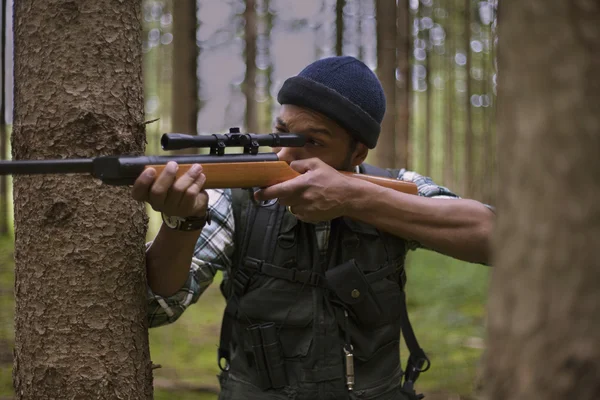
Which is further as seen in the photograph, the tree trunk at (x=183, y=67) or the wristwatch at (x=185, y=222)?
the tree trunk at (x=183, y=67)

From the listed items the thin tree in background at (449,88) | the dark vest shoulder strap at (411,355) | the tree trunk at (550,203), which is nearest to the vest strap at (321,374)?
the dark vest shoulder strap at (411,355)

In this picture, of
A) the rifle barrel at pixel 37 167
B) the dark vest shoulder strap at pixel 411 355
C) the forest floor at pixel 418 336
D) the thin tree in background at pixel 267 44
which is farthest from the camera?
the thin tree in background at pixel 267 44

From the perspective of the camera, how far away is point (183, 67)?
783 centimetres

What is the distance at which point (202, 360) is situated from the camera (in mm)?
6629

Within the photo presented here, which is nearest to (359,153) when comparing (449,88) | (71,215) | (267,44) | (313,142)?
(313,142)

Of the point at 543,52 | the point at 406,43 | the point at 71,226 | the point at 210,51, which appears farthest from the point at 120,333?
the point at 210,51

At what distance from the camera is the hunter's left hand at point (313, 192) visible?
2.54m

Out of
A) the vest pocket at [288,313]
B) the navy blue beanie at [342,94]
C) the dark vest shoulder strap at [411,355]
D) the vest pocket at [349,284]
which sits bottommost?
the dark vest shoulder strap at [411,355]

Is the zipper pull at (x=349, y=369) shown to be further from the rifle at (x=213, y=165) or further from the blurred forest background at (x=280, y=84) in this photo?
the blurred forest background at (x=280, y=84)

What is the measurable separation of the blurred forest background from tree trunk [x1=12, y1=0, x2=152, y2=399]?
1.64 metres

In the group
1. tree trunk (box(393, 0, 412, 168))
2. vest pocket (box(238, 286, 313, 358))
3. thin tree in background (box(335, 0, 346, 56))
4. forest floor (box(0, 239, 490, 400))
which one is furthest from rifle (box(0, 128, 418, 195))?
thin tree in background (box(335, 0, 346, 56))

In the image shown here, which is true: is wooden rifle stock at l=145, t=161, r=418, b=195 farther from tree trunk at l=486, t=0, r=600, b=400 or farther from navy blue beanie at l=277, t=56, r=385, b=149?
A: tree trunk at l=486, t=0, r=600, b=400

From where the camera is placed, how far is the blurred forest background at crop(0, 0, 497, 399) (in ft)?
21.9

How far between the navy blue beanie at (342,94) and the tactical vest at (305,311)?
47cm
